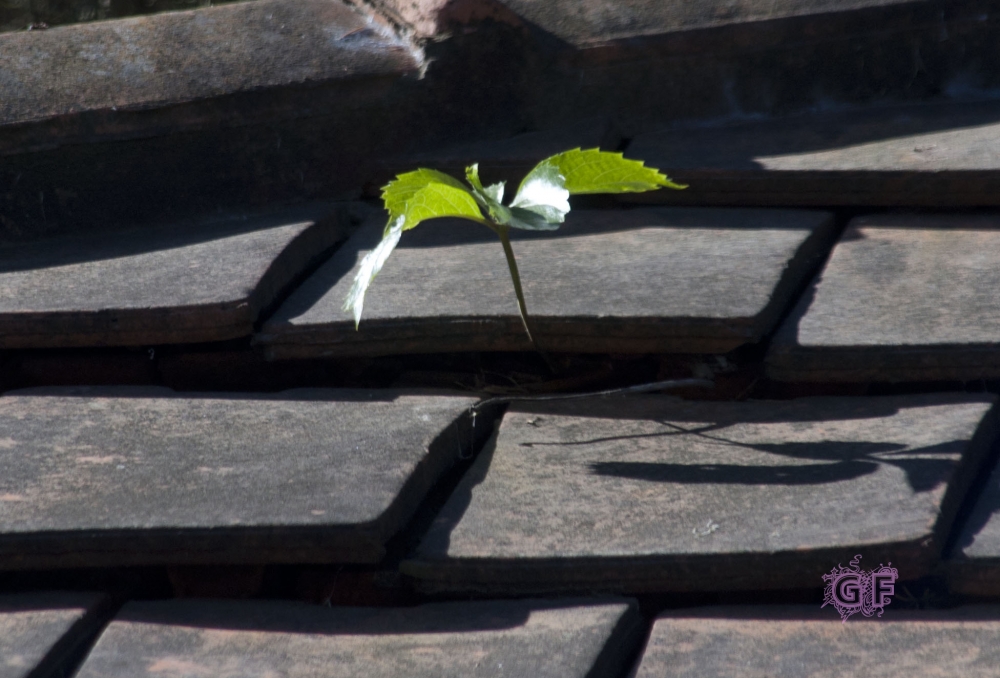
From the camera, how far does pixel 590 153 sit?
1.45 metres

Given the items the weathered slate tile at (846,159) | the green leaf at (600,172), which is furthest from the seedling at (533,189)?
the weathered slate tile at (846,159)

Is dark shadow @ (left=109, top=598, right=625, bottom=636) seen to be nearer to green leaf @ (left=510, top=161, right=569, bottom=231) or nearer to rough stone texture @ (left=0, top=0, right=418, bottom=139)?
green leaf @ (left=510, top=161, right=569, bottom=231)

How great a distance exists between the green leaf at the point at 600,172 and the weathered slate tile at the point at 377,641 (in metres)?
0.56

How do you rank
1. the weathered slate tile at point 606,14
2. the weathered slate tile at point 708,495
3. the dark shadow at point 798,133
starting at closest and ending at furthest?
the weathered slate tile at point 708,495, the dark shadow at point 798,133, the weathered slate tile at point 606,14

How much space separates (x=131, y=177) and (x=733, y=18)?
1.33 m

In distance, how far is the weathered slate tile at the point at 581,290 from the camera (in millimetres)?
1619

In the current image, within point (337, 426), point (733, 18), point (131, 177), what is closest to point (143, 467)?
point (337, 426)

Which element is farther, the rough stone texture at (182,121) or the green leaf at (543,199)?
the rough stone texture at (182,121)

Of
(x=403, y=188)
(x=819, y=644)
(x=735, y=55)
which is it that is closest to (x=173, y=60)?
(x=403, y=188)

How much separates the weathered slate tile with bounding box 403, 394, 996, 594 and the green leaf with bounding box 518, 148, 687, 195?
33cm

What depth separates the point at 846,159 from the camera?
210cm

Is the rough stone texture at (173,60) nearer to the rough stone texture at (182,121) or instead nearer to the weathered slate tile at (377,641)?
the rough stone texture at (182,121)

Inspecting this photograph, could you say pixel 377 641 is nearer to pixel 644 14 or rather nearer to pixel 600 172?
pixel 600 172

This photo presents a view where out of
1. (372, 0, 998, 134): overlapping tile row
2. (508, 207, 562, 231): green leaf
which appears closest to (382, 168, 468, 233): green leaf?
(508, 207, 562, 231): green leaf
